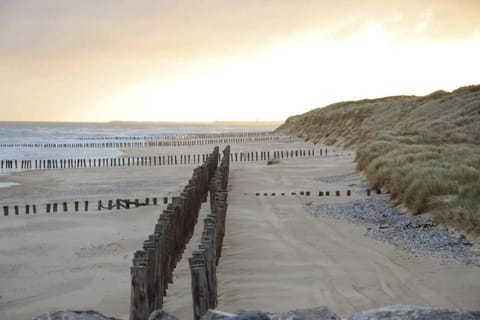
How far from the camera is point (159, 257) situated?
7.84 meters

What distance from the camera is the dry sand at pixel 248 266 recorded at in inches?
323

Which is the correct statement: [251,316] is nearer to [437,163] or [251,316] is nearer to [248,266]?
[248,266]

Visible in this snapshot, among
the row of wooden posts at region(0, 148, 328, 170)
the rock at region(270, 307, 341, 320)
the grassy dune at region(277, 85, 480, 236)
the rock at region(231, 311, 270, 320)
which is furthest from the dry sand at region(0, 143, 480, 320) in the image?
the row of wooden posts at region(0, 148, 328, 170)

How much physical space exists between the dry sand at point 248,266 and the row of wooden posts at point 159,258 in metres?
0.40

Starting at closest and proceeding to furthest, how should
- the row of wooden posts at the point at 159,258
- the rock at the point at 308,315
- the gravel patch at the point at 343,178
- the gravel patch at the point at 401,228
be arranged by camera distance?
1. the rock at the point at 308,315
2. the row of wooden posts at the point at 159,258
3. the gravel patch at the point at 401,228
4. the gravel patch at the point at 343,178

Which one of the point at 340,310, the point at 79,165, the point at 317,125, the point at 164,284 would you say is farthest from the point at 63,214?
the point at 317,125

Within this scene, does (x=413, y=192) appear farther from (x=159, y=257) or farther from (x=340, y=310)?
(x=159, y=257)

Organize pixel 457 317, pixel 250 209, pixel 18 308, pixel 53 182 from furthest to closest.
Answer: pixel 53 182 < pixel 250 209 < pixel 18 308 < pixel 457 317

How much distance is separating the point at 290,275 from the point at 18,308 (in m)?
4.20

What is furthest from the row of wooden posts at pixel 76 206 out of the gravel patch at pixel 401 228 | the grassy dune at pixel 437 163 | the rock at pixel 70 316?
the rock at pixel 70 316

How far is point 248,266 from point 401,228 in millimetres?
4167

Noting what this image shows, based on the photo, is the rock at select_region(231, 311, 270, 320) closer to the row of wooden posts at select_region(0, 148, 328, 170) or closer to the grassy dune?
the grassy dune

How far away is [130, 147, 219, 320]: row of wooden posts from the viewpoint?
6.59 metres

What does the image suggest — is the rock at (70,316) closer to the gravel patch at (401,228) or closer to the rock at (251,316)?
the rock at (251,316)
